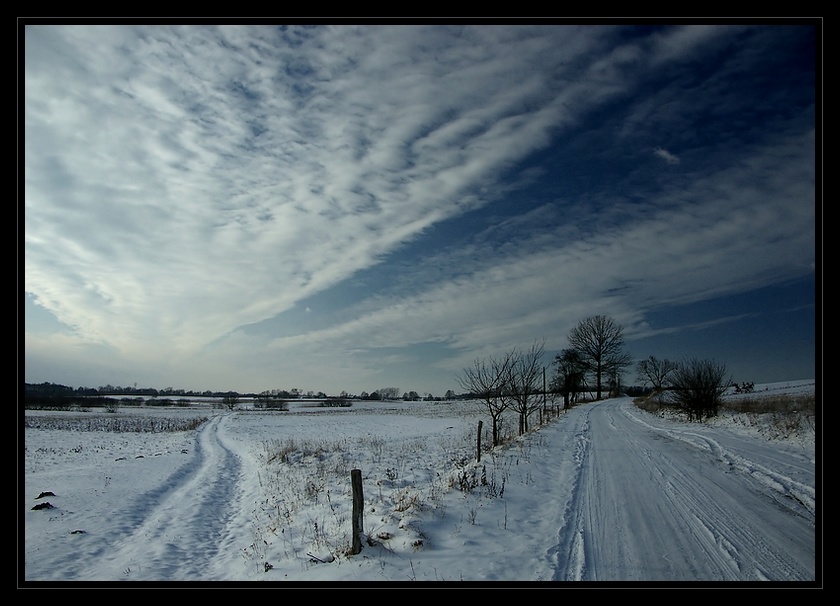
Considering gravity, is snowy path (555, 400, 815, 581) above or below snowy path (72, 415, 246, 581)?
above

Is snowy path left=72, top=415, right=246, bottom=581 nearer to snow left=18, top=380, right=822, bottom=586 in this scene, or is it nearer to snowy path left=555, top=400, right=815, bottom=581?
snow left=18, top=380, right=822, bottom=586

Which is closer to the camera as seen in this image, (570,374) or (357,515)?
(357,515)

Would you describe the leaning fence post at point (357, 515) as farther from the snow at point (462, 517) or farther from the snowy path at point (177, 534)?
the snowy path at point (177, 534)

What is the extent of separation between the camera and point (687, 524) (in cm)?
663

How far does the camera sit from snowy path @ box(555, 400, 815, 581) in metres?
5.10

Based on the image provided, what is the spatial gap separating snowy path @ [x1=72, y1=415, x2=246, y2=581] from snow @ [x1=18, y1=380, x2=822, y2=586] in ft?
0.19

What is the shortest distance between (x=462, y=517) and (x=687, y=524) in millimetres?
3654

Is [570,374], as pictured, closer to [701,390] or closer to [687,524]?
[701,390]

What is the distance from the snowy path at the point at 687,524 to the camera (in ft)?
16.7

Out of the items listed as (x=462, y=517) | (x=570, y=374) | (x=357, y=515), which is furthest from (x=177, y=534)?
(x=570, y=374)

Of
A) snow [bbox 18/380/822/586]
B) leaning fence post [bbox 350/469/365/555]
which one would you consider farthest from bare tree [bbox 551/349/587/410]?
leaning fence post [bbox 350/469/365/555]

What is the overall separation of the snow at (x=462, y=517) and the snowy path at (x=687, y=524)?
0.11 ft
